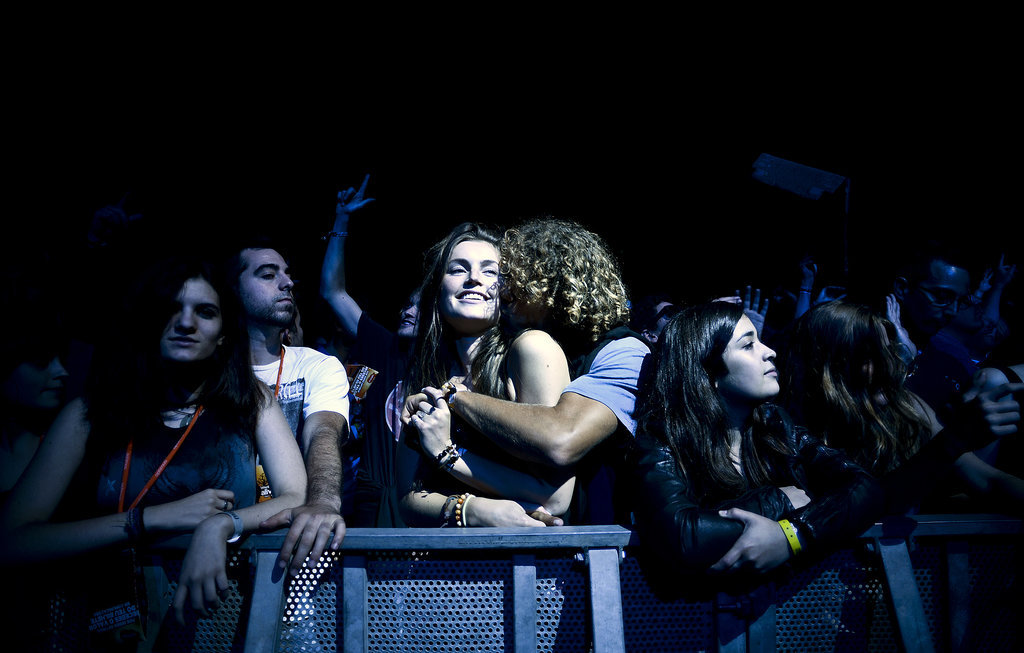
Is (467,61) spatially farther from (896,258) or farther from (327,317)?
(896,258)

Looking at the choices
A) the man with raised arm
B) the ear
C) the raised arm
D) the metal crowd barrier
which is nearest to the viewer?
the metal crowd barrier

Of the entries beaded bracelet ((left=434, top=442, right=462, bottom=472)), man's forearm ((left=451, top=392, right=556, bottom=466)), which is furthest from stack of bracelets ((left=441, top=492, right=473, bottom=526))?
man's forearm ((left=451, top=392, right=556, bottom=466))

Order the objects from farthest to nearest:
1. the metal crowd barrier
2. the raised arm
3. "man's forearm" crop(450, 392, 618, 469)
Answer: the raised arm < "man's forearm" crop(450, 392, 618, 469) < the metal crowd barrier

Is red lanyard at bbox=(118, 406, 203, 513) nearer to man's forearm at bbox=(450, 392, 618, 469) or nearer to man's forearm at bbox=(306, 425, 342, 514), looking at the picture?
man's forearm at bbox=(306, 425, 342, 514)

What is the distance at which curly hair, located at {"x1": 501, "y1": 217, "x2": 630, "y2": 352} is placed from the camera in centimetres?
236

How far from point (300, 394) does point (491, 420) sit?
3.30ft

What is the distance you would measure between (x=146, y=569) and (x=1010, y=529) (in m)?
2.46

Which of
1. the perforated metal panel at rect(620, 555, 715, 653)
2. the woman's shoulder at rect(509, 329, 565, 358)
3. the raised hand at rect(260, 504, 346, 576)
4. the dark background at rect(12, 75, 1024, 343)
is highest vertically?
the dark background at rect(12, 75, 1024, 343)

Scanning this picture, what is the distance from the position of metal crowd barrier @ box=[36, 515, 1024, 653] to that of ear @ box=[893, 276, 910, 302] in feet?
8.12

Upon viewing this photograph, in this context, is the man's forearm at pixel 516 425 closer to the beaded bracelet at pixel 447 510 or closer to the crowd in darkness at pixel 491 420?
the crowd in darkness at pixel 491 420

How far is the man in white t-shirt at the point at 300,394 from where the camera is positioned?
1.75 m

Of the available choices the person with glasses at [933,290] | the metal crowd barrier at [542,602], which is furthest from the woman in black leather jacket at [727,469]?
the person with glasses at [933,290]

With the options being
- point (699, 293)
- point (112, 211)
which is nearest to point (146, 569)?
point (112, 211)

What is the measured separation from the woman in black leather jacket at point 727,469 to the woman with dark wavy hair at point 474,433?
332 mm
